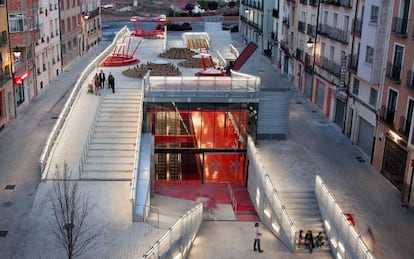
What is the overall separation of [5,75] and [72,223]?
2142 centimetres

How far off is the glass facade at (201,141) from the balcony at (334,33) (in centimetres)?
1109

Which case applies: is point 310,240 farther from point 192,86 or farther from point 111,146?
point 192,86

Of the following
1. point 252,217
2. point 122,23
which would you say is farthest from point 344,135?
point 122,23

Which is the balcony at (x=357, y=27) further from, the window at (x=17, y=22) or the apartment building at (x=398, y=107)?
the window at (x=17, y=22)

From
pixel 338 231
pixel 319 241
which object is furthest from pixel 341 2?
pixel 338 231

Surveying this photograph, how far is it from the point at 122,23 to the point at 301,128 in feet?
266

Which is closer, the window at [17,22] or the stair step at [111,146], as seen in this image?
the stair step at [111,146]

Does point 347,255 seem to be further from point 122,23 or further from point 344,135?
point 122,23

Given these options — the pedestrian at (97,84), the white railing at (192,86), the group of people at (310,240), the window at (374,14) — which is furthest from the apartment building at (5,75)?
the window at (374,14)

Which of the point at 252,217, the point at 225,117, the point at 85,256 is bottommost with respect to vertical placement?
the point at 252,217

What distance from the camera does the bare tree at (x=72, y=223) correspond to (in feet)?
61.4

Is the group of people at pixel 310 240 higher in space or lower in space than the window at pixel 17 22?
lower

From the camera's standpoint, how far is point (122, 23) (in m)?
112

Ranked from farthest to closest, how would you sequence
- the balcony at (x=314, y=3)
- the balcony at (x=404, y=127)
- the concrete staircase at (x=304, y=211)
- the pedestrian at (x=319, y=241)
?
the balcony at (x=314, y=3) < the balcony at (x=404, y=127) < the concrete staircase at (x=304, y=211) < the pedestrian at (x=319, y=241)
